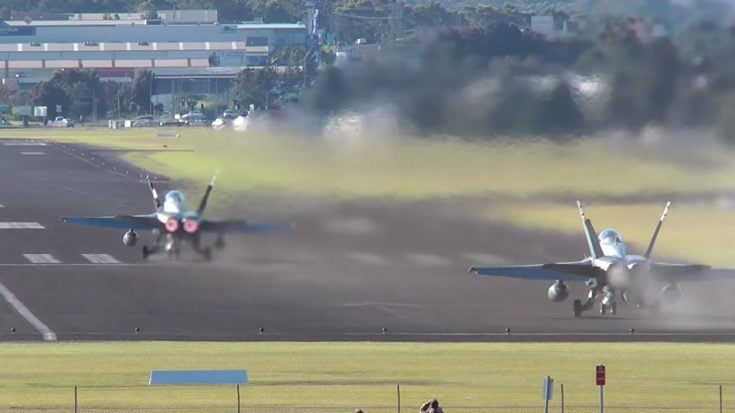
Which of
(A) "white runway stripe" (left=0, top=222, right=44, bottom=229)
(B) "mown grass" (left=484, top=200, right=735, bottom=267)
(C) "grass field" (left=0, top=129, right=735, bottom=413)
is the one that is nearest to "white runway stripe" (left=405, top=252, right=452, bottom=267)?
(C) "grass field" (left=0, top=129, right=735, bottom=413)

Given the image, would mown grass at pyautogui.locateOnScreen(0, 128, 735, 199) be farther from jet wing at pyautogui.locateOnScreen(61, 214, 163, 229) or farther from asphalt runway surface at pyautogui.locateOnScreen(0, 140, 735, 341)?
jet wing at pyautogui.locateOnScreen(61, 214, 163, 229)

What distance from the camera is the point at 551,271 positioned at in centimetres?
8181

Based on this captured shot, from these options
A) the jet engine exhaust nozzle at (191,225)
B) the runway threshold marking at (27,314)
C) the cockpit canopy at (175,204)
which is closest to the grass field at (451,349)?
the runway threshold marking at (27,314)

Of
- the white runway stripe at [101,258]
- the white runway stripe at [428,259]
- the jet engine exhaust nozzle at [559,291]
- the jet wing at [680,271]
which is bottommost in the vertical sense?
the white runway stripe at [101,258]

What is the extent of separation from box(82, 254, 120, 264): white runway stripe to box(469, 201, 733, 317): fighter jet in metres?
34.5

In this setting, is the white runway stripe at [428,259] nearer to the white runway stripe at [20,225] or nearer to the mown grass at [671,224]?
the mown grass at [671,224]

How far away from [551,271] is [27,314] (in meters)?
23.2

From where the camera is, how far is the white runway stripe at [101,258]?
366 feet

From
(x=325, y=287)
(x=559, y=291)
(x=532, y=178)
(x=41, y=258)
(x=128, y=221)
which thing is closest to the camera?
(x=559, y=291)

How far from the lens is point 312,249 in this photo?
110 m

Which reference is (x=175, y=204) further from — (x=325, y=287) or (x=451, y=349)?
(x=325, y=287)

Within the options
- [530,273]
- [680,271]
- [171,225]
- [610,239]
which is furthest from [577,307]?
[171,225]

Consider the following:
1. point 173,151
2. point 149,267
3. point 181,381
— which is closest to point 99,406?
point 181,381

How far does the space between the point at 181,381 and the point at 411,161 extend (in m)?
30.8
